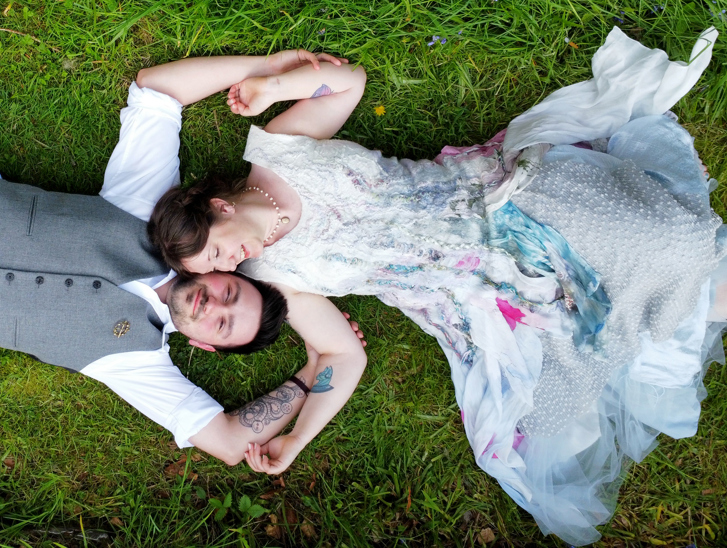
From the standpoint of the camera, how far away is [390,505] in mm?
2959

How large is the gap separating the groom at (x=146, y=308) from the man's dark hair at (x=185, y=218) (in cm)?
13

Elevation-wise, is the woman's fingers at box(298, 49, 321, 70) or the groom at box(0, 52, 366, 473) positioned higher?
the woman's fingers at box(298, 49, 321, 70)

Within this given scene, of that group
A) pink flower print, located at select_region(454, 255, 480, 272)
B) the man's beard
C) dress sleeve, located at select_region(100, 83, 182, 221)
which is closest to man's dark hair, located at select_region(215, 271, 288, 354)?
the man's beard

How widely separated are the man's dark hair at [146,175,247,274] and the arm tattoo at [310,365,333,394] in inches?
35.4

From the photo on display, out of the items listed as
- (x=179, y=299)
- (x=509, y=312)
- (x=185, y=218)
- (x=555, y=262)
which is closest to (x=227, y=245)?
(x=185, y=218)

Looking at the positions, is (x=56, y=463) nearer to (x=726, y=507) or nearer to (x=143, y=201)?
(x=143, y=201)

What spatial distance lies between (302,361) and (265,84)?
1.56 m

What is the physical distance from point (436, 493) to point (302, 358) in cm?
109

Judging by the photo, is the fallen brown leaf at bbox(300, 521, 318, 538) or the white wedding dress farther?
the fallen brown leaf at bbox(300, 521, 318, 538)

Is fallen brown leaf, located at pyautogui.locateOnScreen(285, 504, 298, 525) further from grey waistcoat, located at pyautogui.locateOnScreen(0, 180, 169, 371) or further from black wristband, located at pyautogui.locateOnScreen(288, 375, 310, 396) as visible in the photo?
grey waistcoat, located at pyautogui.locateOnScreen(0, 180, 169, 371)

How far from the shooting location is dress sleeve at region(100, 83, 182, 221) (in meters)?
2.68

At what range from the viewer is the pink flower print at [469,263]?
2.49 meters

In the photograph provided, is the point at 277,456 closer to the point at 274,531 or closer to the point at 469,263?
the point at 274,531

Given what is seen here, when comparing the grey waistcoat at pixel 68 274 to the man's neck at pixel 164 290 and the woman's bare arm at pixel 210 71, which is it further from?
the woman's bare arm at pixel 210 71
